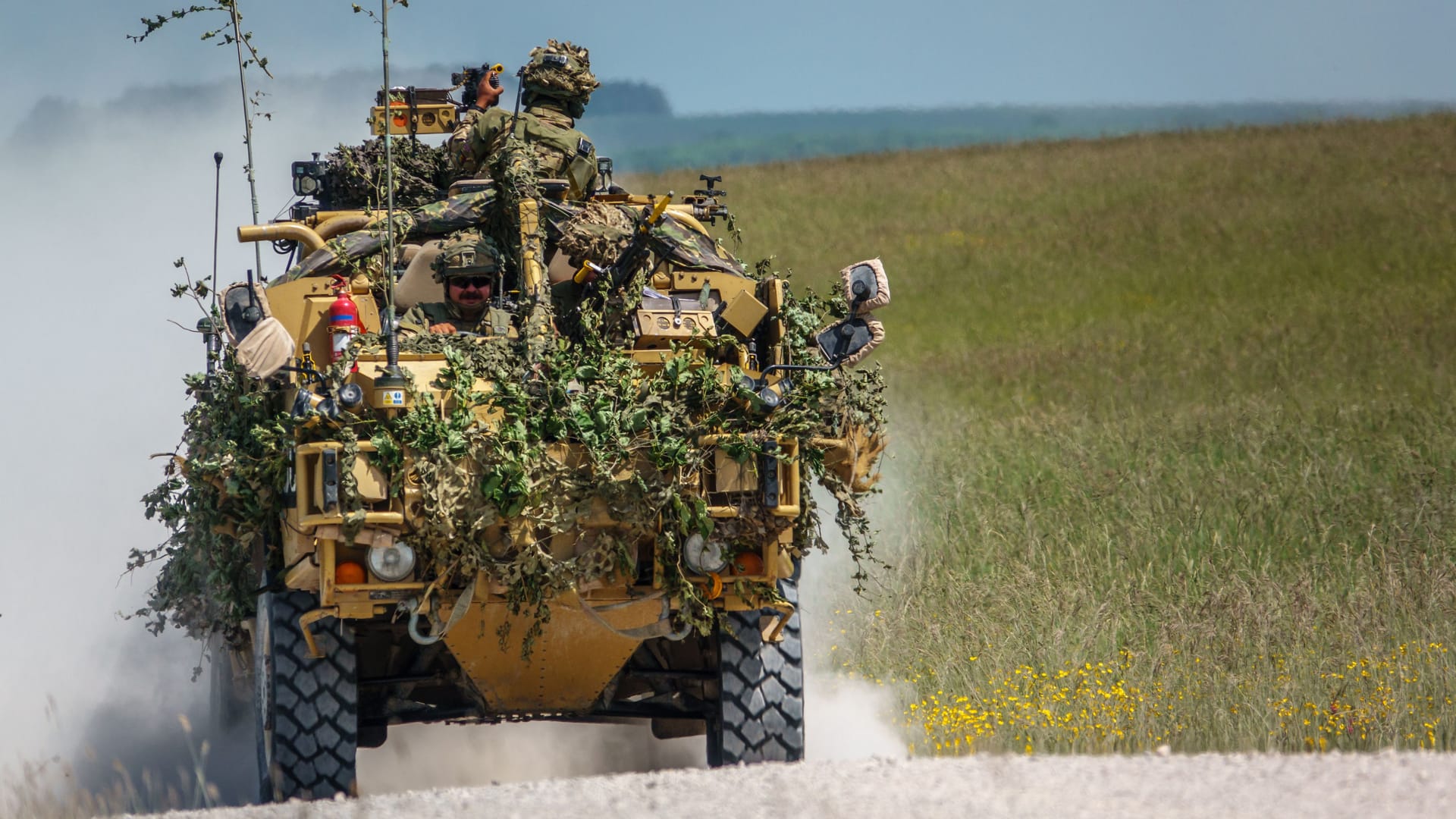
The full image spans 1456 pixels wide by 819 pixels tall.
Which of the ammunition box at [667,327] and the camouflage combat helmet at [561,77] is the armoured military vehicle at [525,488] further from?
the camouflage combat helmet at [561,77]

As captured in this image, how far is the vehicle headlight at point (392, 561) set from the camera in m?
7.84

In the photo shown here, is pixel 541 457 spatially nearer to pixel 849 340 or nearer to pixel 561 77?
pixel 849 340

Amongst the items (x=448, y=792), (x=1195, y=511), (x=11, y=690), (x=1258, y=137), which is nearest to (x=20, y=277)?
(x=11, y=690)

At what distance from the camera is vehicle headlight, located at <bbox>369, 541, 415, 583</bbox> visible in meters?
7.84

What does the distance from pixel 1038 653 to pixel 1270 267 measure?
61.3 feet

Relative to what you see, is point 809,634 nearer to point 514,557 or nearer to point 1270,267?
point 514,557

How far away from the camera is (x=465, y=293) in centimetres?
995

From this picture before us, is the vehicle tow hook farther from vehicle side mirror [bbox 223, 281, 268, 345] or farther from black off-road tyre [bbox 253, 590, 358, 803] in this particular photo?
vehicle side mirror [bbox 223, 281, 268, 345]

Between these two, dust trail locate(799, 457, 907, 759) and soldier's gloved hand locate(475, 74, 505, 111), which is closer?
dust trail locate(799, 457, 907, 759)

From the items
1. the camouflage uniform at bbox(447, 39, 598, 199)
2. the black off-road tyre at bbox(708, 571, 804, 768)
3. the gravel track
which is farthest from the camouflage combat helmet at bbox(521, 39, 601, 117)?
the gravel track

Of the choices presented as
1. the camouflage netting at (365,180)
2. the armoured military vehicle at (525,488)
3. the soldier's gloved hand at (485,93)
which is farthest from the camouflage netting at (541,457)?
the soldier's gloved hand at (485,93)

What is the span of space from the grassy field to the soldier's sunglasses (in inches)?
122

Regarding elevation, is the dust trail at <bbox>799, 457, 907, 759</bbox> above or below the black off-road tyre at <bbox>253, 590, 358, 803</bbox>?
below

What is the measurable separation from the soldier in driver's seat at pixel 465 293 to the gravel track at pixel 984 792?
2.94 m
